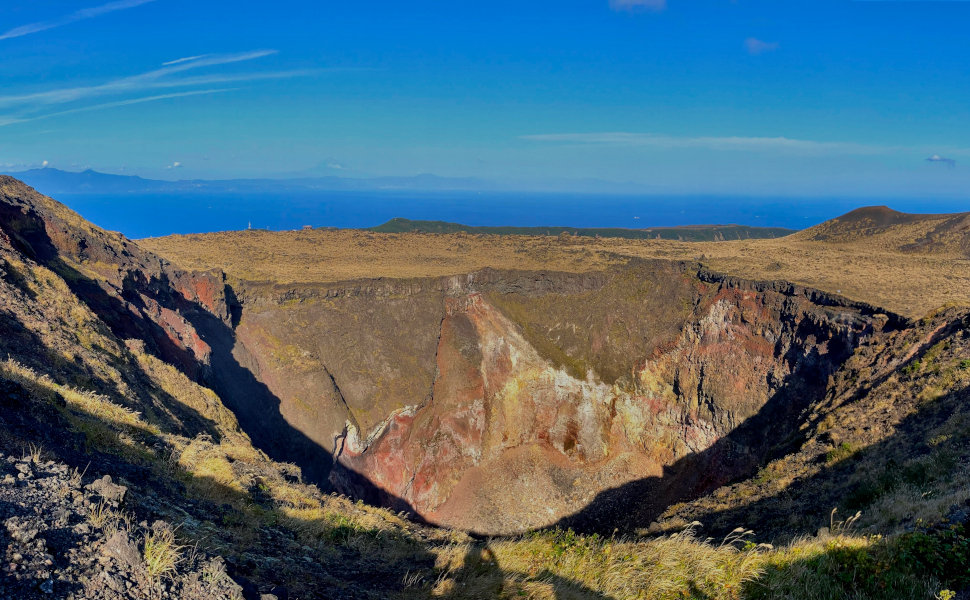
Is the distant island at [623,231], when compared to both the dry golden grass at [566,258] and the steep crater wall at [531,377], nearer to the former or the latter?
the dry golden grass at [566,258]

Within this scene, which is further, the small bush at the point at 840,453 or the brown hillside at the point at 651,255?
the brown hillside at the point at 651,255

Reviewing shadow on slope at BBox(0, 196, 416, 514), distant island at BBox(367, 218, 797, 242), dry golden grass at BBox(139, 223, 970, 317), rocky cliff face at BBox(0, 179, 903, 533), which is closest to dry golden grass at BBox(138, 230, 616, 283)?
dry golden grass at BBox(139, 223, 970, 317)

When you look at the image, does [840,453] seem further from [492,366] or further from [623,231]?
[623,231]

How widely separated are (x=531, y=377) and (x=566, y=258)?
40.6 ft

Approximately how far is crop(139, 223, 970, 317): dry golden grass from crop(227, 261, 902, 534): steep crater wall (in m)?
3.05

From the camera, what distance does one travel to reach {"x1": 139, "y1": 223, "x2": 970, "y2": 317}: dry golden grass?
2839 cm

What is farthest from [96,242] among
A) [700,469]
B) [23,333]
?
[700,469]

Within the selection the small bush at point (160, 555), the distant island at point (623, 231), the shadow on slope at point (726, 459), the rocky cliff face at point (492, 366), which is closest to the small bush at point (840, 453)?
the shadow on slope at point (726, 459)

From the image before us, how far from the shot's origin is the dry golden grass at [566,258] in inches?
1118

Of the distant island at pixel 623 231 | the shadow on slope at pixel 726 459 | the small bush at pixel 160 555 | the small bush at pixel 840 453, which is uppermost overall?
the distant island at pixel 623 231

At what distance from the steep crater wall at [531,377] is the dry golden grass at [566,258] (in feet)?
10.0

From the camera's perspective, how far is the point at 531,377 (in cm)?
3356

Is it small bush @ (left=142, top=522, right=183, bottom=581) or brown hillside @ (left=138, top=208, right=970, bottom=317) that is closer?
small bush @ (left=142, top=522, right=183, bottom=581)

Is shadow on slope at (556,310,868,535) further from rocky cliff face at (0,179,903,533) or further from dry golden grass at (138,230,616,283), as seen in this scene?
dry golden grass at (138,230,616,283)
